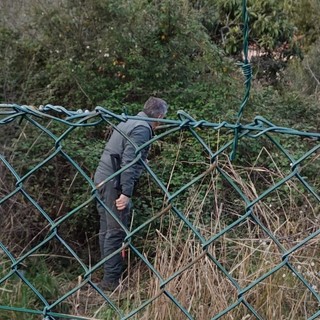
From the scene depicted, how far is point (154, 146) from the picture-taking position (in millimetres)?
6184

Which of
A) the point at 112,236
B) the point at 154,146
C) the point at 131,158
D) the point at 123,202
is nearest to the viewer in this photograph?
the point at 131,158

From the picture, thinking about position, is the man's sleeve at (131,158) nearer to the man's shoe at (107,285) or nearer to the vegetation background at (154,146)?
the vegetation background at (154,146)

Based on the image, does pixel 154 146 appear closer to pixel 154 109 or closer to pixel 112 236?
pixel 154 109

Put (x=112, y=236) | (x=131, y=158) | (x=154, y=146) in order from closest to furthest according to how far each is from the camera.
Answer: (x=131, y=158) → (x=112, y=236) → (x=154, y=146)

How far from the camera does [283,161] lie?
19.4ft

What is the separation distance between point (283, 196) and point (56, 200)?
6.36 feet

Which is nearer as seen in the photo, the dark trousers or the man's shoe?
the man's shoe

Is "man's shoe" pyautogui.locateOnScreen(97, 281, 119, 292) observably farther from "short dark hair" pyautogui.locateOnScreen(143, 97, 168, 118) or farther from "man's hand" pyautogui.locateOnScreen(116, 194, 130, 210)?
"short dark hair" pyautogui.locateOnScreen(143, 97, 168, 118)

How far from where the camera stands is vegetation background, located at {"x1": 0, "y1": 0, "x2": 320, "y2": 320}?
13.0 feet

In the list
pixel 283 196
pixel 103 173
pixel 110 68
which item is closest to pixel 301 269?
pixel 283 196

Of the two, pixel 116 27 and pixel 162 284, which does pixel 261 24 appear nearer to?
pixel 116 27

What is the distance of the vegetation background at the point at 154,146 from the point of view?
397 centimetres

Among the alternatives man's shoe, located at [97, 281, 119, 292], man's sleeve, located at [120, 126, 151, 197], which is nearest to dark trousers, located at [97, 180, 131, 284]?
man's shoe, located at [97, 281, 119, 292]

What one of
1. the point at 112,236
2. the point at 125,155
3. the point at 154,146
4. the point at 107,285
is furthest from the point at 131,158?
the point at 154,146
